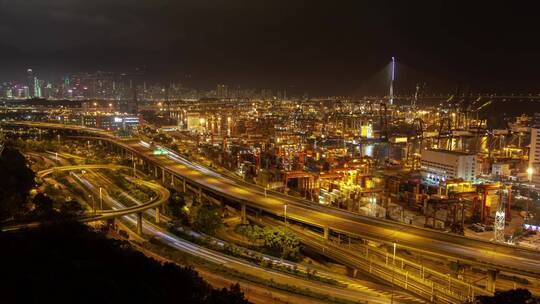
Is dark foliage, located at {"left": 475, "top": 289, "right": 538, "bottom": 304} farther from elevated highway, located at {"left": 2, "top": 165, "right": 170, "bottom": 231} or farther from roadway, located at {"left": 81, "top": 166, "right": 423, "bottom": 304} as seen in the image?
elevated highway, located at {"left": 2, "top": 165, "right": 170, "bottom": 231}

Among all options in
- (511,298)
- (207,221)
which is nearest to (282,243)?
(207,221)

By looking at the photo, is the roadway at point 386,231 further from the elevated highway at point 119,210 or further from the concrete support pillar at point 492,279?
the elevated highway at point 119,210

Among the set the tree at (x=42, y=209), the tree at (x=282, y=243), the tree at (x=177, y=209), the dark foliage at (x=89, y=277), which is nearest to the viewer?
the dark foliage at (x=89, y=277)

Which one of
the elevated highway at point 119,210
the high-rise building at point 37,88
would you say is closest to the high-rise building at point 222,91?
the high-rise building at point 37,88

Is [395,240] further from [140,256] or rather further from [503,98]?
[503,98]

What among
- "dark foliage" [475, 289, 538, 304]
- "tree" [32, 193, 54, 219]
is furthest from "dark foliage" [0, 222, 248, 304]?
"dark foliage" [475, 289, 538, 304]

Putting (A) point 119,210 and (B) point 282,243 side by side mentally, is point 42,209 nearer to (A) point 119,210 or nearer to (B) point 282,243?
(A) point 119,210
